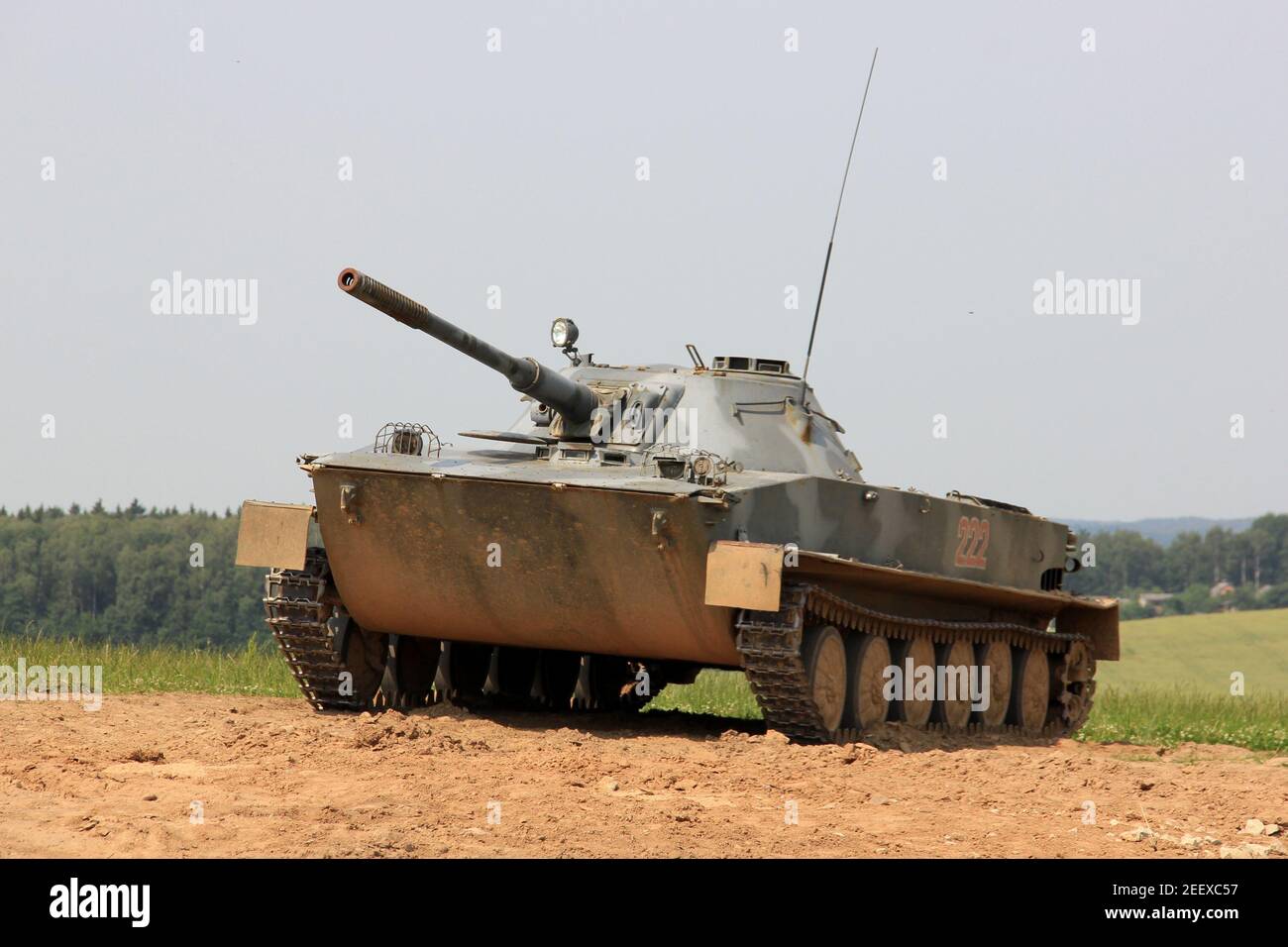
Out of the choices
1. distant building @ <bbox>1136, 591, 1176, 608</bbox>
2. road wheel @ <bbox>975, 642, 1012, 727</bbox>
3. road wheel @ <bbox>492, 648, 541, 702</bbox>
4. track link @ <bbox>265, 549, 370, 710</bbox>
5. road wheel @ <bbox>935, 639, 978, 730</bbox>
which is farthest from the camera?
distant building @ <bbox>1136, 591, 1176, 608</bbox>

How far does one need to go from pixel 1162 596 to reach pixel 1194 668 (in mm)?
50061

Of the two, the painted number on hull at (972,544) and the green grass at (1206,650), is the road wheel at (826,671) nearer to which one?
the painted number on hull at (972,544)

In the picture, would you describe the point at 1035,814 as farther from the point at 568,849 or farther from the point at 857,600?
the point at 857,600

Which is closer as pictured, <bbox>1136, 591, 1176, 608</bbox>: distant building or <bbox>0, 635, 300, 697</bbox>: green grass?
<bbox>0, 635, 300, 697</bbox>: green grass

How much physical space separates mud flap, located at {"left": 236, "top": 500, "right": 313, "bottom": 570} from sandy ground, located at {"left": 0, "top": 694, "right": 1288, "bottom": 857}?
115cm

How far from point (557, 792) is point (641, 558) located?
2895 mm

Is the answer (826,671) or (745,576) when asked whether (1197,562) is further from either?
(745,576)

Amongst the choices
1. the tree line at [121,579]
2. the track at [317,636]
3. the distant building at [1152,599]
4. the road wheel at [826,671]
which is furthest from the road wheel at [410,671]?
the distant building at [1152,599]

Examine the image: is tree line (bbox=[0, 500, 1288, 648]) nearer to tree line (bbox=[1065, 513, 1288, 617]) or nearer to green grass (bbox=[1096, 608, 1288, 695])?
green grass (bbox=[1096, 608, 1288, 695])

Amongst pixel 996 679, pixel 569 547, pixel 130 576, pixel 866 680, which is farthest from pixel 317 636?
pixel 130 576

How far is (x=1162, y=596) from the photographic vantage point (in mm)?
91812

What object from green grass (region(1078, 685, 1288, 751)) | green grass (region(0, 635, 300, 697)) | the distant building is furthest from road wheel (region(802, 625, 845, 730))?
the distant building

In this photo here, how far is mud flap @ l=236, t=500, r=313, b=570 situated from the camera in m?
14.1

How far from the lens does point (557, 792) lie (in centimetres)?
1012
